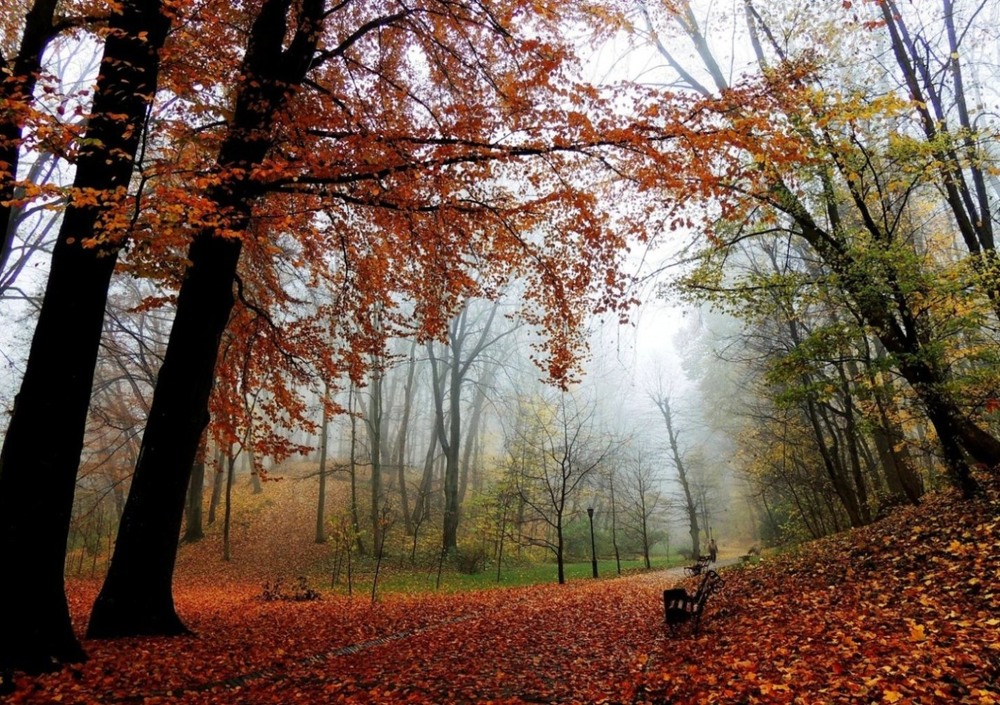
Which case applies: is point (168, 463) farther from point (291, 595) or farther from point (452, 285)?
point (291, 595)

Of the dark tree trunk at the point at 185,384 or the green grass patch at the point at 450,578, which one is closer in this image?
the dark tree trunk at the point at 185,384

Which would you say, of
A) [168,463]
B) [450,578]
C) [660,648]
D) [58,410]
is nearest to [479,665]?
[660,648]

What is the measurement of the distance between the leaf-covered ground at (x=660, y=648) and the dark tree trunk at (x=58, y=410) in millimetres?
620

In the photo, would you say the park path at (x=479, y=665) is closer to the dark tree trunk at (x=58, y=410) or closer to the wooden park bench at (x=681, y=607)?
the wooden park bench at (x=681, y=607)

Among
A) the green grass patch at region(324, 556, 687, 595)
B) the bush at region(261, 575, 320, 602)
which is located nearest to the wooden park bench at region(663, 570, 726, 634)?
the bush at region(261, 575, 320, 602)

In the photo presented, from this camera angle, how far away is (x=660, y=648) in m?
6.83

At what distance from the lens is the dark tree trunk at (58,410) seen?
192 inches

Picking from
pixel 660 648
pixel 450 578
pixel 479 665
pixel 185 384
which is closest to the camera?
pixel 479 665

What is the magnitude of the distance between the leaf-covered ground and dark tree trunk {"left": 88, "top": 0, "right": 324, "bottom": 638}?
0.68 m

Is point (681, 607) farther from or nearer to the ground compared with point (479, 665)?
farther from the ground

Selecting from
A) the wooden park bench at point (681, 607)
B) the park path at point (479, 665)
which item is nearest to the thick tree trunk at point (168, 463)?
the park path at point (479, 665)

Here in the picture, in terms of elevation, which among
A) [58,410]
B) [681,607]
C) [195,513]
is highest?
[58,410]

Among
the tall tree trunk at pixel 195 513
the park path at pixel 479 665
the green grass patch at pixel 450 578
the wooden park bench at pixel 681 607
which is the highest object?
the tall tree trunk at pixel 195 513

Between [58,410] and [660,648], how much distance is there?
7.34 meters
